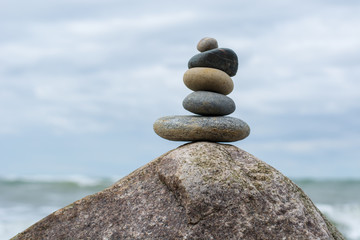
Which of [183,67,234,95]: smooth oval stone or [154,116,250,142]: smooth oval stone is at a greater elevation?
[183,67,234,95]: smooth oval stone

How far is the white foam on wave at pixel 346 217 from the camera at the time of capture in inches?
567

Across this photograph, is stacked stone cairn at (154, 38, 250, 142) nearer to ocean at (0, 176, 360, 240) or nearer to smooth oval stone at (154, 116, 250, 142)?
smooth oval stone at (154, 116, 250, 142)

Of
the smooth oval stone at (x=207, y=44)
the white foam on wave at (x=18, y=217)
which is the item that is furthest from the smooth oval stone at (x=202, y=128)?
the white foam on wave at (x=18, y=217)

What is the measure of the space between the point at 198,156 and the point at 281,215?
3.84 feet

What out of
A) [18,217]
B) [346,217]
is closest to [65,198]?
[18,217]

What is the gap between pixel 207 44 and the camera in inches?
238

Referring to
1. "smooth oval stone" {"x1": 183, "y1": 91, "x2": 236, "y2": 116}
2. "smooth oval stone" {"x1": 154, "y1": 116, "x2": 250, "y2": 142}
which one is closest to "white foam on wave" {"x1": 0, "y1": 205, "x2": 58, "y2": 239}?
"smooth oval stone" {"x1": 154, "y1": 116, "x2": 250, "y2": 142}

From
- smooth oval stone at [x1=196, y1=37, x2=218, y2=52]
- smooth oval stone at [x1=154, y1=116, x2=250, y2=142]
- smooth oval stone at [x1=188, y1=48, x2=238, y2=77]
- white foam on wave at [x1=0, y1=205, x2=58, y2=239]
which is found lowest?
smooth oval stone at [x1=154, y1=116, x2=250, y2=142]

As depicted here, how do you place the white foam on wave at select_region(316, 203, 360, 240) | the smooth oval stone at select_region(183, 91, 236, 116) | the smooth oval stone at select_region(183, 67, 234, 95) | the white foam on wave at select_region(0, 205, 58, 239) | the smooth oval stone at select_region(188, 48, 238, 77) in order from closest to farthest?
the smooth oval stone at select_region(183, 91, 236, 116), the smooth oval stone at select_region(183, 67, 234, 95), the smooth oval stone at select_region(188, 48, 238, 77), the white foam on wave at select_region(0, 205, 58, 239), the white foam on wave at select_region(316, 203, 360, 240)

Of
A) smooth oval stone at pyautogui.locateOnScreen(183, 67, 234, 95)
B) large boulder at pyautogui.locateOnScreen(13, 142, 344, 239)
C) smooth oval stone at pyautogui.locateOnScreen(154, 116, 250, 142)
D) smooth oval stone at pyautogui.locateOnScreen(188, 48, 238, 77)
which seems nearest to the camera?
large boulder at pyautogui.locateOnScreen(13, 142, 344, 239)

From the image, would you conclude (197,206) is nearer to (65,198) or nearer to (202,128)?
(202,128)

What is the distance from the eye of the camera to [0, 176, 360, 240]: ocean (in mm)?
14828

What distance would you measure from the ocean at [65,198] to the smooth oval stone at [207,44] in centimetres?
997

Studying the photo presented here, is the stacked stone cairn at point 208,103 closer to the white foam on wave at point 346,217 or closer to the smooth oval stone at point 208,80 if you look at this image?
the smooth oval stone at point 208,80
